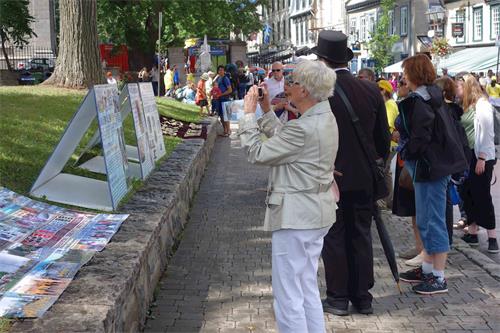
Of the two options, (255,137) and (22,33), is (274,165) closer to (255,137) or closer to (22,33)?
(255,137)

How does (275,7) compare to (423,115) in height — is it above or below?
above

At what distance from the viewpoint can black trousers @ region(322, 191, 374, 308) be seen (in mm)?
5223

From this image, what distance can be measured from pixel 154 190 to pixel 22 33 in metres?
38.4

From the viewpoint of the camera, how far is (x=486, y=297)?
579 cm

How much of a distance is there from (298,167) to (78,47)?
10.4 meters

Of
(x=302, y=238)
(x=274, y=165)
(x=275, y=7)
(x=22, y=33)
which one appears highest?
(x=275, y=7)

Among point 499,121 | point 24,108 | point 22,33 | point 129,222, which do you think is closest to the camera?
point 129,222

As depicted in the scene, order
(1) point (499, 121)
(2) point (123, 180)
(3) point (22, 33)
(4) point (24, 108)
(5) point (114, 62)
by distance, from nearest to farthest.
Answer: (2) point (123, 180) < (1) point (499, 121) < (4) point (24, 108) < (3) point (22, 33) < (5) point (114, 62)

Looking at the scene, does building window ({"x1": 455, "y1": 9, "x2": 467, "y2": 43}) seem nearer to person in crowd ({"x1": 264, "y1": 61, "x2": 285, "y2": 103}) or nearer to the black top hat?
person in crowd ({"x1": 264, "y1": 61, "x2": 285, "y2": 103})

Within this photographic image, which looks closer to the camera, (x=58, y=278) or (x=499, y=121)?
(x=58, y=278)

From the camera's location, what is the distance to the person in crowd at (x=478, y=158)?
7477mm

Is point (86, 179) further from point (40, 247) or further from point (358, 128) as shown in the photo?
point (358, 128)

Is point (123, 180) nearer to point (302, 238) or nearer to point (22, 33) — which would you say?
point (302, 238)

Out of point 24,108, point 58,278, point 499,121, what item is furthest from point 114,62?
point 58,278
